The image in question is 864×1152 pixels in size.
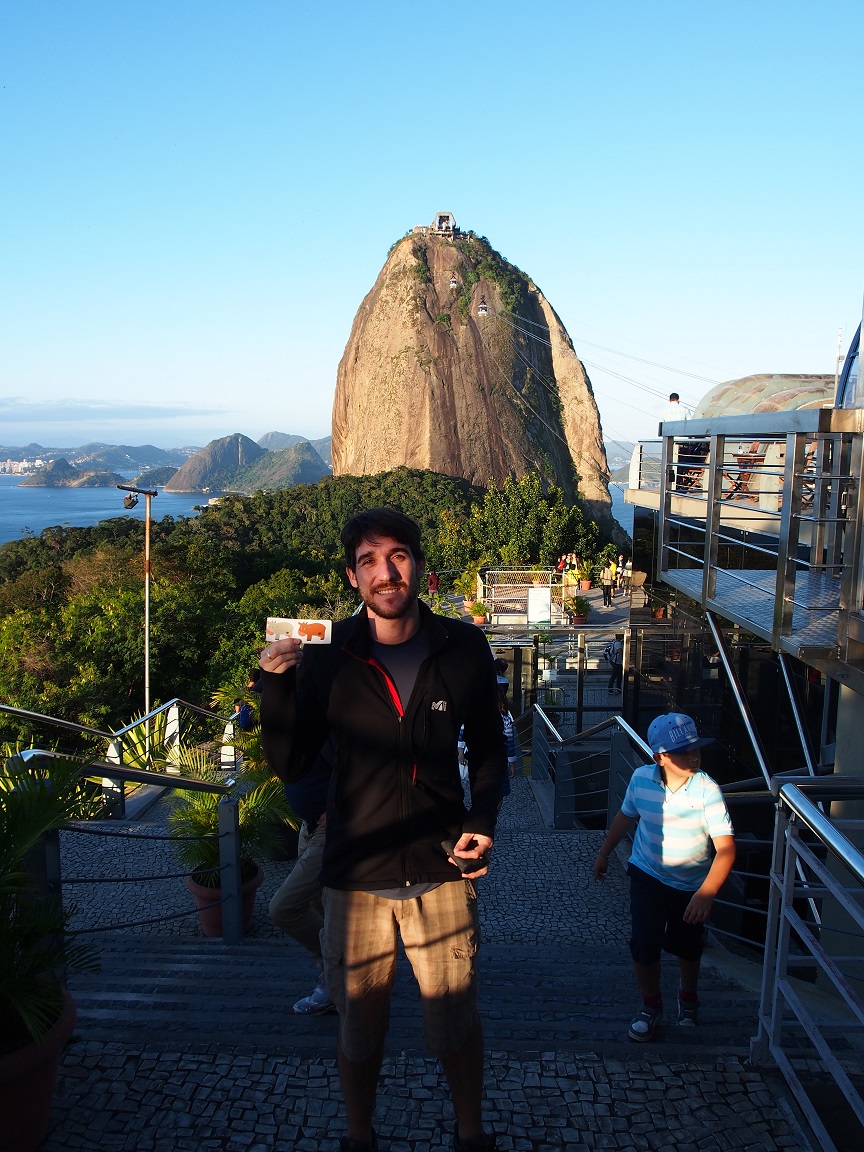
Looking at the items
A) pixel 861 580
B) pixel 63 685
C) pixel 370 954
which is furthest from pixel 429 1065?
pixel 63 685

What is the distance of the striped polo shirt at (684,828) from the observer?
9.87ft

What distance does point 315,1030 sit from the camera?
9.45 ft

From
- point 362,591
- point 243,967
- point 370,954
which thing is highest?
point 362,591

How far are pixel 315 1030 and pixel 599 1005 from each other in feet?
3.59

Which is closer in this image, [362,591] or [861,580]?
[362,591]

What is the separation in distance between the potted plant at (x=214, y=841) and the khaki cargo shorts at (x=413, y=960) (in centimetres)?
180

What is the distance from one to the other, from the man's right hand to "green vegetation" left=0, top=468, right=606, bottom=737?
8425 millimetres

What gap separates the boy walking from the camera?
296 cm

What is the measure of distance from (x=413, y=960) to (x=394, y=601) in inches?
38.3

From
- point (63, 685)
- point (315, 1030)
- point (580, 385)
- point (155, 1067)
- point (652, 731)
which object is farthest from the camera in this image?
point (580, 385)

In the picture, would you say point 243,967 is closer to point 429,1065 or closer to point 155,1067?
point 155,1067

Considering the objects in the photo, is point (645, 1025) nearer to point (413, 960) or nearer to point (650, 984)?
point (650, 984)

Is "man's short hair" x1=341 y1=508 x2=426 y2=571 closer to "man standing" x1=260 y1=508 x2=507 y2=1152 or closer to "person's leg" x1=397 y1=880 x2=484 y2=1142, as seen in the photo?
"man standing" x1=260 y1=508 x2=507 y2=1152

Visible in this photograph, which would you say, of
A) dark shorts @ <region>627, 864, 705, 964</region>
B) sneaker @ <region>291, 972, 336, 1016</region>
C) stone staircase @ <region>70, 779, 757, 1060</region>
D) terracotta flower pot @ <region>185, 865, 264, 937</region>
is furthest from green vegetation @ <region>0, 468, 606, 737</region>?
dark shorts @ <region>627, 864, 705, 964</region>
